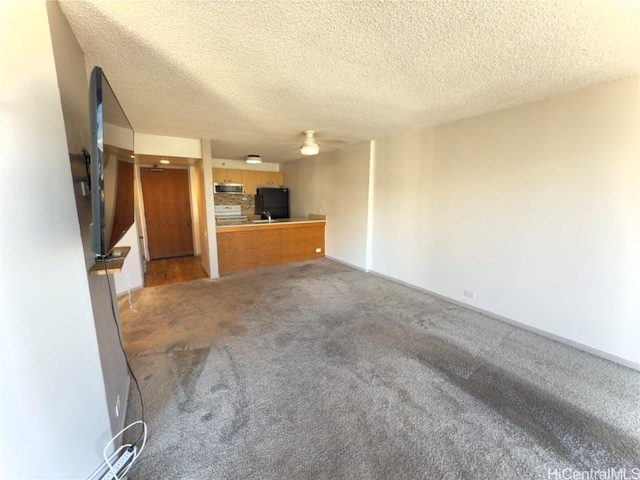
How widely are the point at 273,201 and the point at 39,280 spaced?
19.4 ft

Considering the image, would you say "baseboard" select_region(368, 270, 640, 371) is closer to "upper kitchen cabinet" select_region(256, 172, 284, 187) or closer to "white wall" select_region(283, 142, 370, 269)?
"white wall" select_region(283, 142, 370, 269)

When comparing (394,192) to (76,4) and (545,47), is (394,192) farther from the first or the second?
(76,4)

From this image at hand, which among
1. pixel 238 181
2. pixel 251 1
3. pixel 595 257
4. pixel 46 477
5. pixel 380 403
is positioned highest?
pixel 251 1

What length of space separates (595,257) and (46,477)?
4.05 meters

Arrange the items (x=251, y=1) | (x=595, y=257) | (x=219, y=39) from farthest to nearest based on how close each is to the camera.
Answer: (x=595, y=257), (x=219, y=39), (x=251, y=1)

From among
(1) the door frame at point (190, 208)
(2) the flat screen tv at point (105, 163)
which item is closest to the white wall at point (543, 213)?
(2) the flat screen tv at point (105, 163)

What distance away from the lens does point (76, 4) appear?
4.35 ft

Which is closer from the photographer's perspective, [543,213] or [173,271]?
[543,213]

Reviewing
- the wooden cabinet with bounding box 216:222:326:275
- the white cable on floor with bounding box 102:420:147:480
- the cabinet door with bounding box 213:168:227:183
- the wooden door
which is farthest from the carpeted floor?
the cabinet door with bounding box 213:168:227:183

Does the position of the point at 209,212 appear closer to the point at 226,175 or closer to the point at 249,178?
the point at 226,175

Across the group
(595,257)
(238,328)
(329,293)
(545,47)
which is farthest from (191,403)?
(595,257)

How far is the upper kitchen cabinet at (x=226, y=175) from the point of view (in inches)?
248

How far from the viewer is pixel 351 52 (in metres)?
1.77

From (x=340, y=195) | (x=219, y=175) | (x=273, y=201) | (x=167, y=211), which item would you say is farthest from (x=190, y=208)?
(x=340, y=195)
